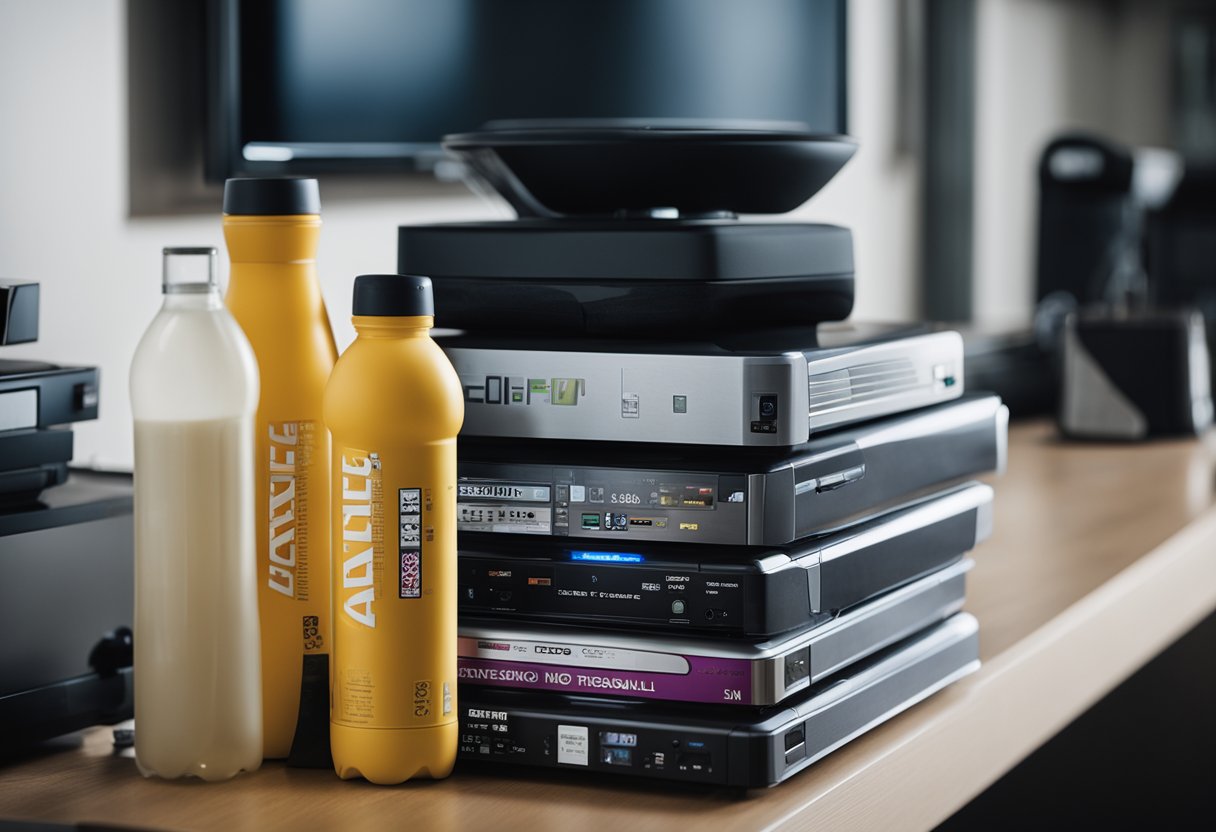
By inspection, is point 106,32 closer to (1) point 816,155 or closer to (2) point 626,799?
(1) point 816,155

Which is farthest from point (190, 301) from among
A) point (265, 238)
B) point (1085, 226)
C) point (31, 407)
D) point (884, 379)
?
point (1085, 226)

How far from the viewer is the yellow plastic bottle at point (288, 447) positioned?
2.61 feet

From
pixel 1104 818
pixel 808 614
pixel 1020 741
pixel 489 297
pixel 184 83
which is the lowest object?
pixel 1104 818

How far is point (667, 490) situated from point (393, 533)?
14cm

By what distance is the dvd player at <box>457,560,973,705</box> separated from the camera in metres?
0.79

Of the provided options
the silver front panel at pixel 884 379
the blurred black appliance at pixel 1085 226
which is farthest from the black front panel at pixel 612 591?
the blurred black appliance at pixel 1085 226

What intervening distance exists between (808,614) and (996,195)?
2861 millimetres

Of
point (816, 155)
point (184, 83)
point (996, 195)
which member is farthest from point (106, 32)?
point (996, 195)

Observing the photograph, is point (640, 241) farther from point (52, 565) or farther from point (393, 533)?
point (52, 565)

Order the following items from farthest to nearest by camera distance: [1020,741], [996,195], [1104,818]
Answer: [996,195] < [1104,818] < [1020,741]

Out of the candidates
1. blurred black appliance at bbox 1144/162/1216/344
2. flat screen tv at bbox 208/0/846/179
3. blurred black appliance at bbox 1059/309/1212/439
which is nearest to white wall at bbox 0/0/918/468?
flat screen tv at bbox 208/0/846/179

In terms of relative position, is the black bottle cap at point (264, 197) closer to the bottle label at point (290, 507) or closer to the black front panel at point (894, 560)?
the bottle label at point (290, 507)

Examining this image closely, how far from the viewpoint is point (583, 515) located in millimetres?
811

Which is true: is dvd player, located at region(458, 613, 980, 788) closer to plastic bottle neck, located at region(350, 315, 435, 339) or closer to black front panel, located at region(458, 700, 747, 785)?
black front panel, located at region(458, 700, 747, 785)
